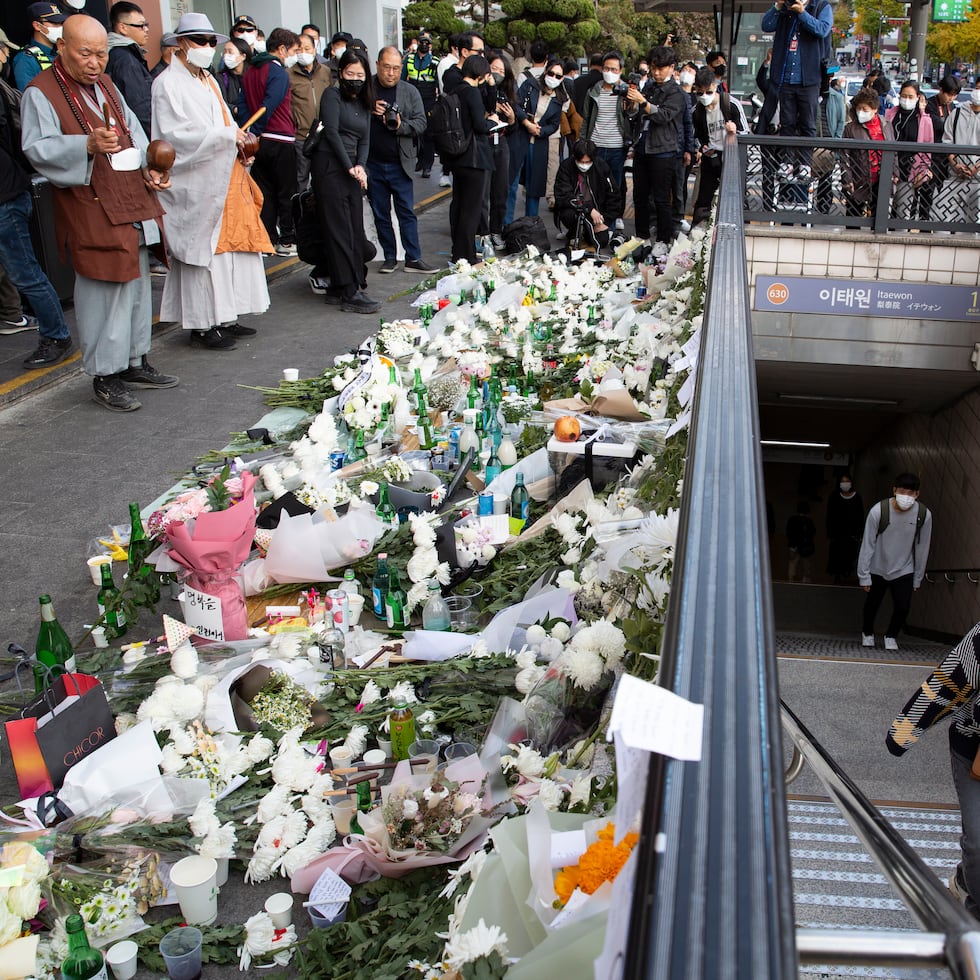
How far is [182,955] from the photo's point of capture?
2.57 meters

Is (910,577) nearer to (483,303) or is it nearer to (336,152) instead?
(483,303)

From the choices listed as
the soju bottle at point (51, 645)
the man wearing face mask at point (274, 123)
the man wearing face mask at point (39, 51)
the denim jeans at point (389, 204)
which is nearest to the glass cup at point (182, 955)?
the soju bottle at point (51, 645)

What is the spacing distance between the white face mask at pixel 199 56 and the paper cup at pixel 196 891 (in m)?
5.43

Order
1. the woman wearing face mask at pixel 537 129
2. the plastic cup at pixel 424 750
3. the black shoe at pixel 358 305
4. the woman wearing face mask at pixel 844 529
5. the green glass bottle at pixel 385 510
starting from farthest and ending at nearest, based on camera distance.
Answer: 1. the woman wearing face mask at pixel 844 529
2. the woman wearing face mask at pixel 537 129
3. the black shoe at pixel 358 305
4. the green glass bottle at pixel 385 510
5. the plastic cup at pixel 424 750

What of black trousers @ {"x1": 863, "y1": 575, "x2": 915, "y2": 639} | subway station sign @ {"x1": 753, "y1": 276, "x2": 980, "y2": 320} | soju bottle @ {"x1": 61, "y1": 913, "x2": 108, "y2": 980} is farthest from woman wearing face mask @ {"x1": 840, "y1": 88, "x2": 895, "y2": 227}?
soju bottle @ {"x1": 61, "y1": 913, "x2": 108, "y2": 980}

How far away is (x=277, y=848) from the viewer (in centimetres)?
296

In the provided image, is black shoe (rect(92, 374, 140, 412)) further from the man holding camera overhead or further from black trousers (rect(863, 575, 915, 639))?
black trousers (rect(863, 575, 915, 639))

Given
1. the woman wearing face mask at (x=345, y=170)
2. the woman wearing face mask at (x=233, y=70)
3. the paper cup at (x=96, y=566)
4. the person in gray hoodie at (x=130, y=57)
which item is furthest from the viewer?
the woman wearing face mask at (x=233, y=70)

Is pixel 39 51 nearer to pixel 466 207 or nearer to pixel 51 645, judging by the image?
pixel 466 207

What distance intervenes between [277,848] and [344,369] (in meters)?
4.33

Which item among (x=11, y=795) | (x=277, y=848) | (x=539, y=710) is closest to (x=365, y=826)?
(x=277, y=848)

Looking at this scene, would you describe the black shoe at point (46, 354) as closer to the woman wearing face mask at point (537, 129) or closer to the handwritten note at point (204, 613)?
the handwritten note at point (204, 613)

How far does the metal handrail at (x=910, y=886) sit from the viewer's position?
1060 mm

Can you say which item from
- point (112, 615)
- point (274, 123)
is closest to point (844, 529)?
point (274, 123)
